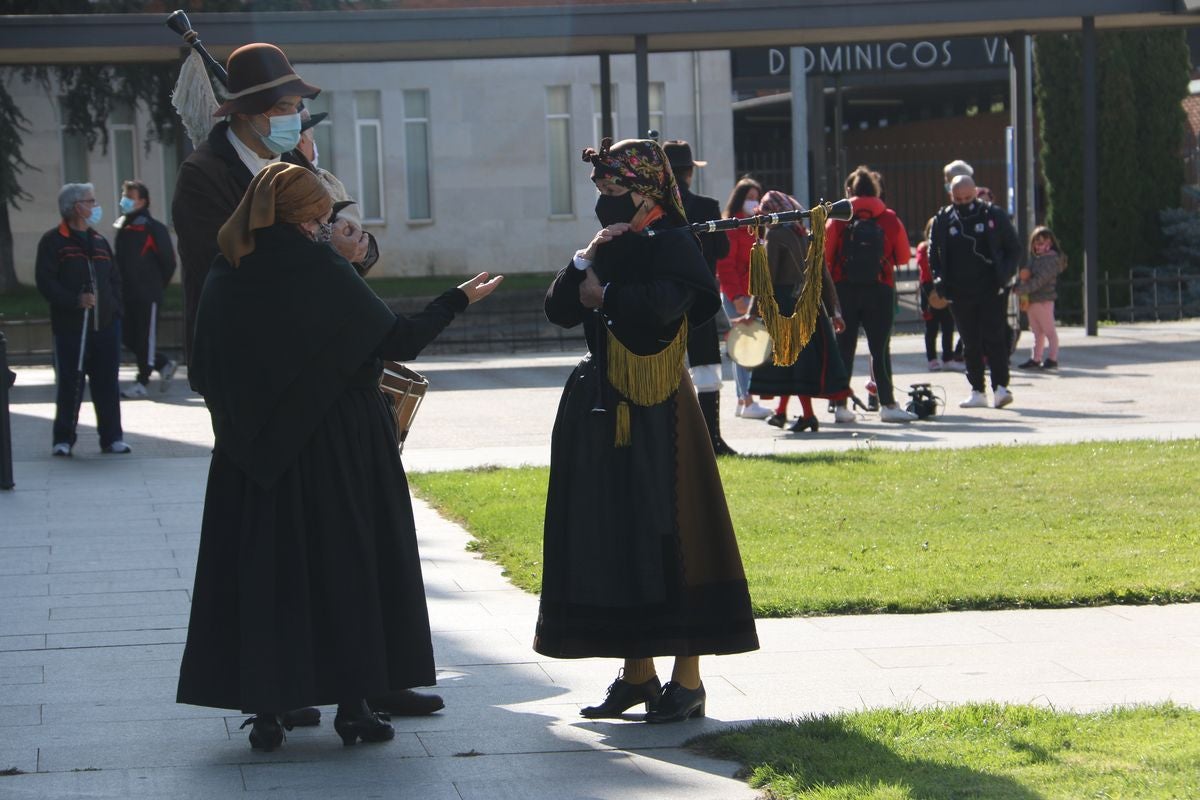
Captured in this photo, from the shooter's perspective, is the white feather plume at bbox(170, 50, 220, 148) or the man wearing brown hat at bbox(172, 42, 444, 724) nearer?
the man wearing brown hat at bbox(172, 42, 444, 724)

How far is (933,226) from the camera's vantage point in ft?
46.9

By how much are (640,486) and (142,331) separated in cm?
1193

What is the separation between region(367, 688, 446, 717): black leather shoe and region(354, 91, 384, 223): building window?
85.1ft

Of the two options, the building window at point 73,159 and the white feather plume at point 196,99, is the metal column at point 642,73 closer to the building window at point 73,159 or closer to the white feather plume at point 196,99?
the white feather plume at point 196,99

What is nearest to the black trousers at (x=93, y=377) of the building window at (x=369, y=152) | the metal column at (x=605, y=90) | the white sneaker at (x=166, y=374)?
the white sneaker at (x=166, y=374)

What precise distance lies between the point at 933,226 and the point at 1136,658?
8.61 m

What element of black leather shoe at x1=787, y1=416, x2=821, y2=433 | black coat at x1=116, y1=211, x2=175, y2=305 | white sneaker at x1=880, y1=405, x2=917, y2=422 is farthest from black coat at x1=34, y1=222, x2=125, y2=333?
white sneaker at x1=880, y1=405, x2=917, y2=422

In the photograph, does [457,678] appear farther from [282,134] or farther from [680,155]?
[680,155]

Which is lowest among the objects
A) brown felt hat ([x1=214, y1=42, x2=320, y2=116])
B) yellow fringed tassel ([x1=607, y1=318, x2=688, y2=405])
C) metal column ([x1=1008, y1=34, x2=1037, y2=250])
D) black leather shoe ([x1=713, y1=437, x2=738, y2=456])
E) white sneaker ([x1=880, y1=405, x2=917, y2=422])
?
black leather shoe ([x1=713, y1=437, x2=738, y2=456])

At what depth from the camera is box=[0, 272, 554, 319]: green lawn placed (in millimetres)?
26250

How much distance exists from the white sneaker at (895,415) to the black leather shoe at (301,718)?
871cm

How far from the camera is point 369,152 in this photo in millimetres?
31234

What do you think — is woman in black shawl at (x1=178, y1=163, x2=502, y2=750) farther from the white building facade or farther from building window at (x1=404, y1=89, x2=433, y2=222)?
building window at (x1=404, y1=89, x2=433, y2=222)

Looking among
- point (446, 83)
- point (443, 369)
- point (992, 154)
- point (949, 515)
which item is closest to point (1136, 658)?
point (949, 515)
